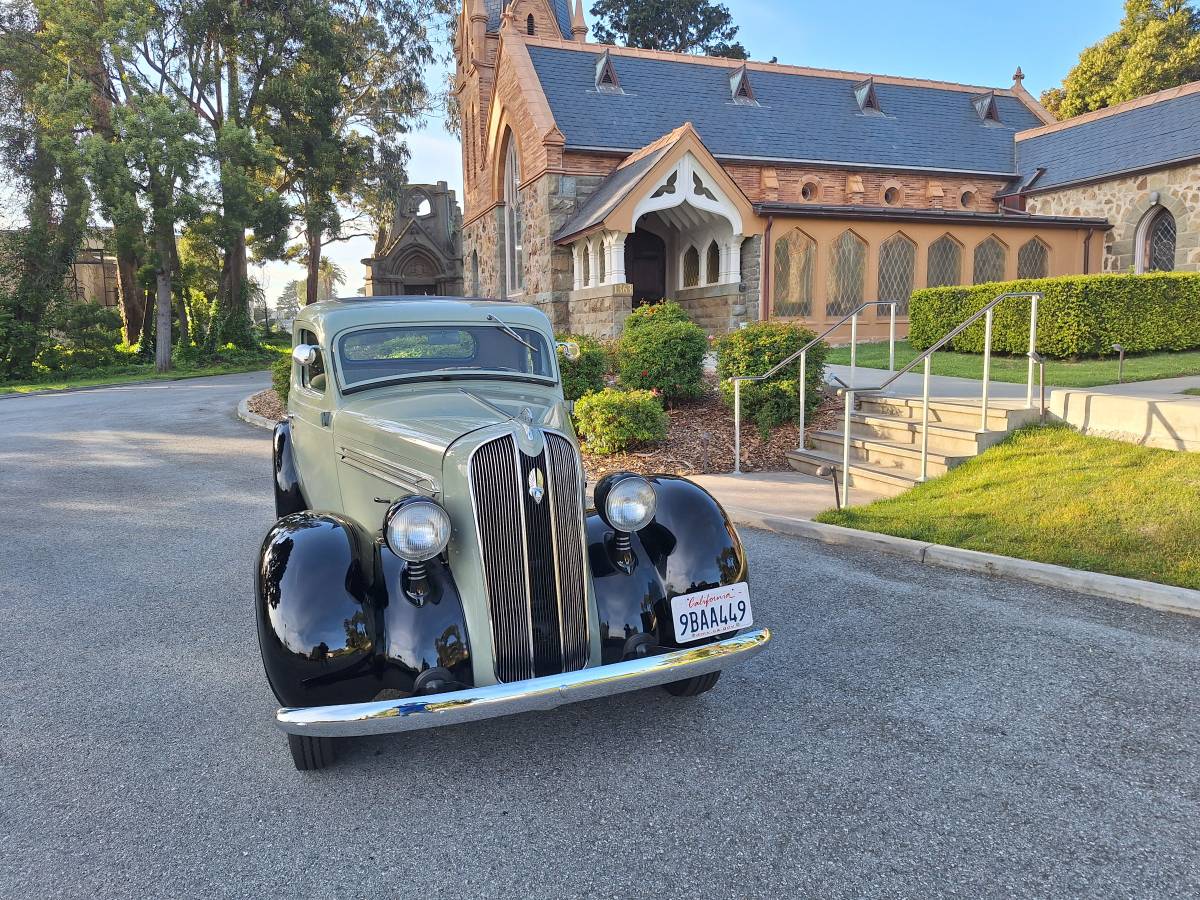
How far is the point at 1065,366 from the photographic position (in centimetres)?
1222

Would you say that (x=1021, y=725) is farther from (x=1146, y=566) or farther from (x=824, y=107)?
(x=824, y=107)

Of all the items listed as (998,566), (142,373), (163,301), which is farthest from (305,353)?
(142,373)

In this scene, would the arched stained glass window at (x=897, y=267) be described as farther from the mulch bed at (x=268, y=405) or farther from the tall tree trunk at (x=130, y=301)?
the tall tree trunk at (x=130, y=301)

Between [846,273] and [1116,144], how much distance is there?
31.2 ft

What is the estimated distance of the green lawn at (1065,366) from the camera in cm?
1032

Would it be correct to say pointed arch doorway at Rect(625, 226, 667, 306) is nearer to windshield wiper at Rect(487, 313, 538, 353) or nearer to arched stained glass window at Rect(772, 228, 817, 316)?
arched stained glass window at Rect(772, 228, 817, 316)

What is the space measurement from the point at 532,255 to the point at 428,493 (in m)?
19.7

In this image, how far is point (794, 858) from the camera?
266 cm

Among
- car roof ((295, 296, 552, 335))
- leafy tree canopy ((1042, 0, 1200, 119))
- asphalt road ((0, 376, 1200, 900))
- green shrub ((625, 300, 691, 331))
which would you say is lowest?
asphalt road ((0, 376, 1200, 900))

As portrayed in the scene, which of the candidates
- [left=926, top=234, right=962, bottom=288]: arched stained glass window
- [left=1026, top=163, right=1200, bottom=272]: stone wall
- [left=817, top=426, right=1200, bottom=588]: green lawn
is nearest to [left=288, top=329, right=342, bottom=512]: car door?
[left=817, top=426, right=1200, bottom=588]: green lawn

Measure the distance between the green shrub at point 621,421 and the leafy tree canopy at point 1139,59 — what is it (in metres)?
31.8

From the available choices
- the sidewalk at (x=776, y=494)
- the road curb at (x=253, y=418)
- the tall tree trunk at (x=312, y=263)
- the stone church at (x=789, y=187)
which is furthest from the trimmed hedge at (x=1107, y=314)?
the tall tree trunk at (x=312, y=263)

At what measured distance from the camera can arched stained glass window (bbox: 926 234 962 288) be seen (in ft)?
67.4

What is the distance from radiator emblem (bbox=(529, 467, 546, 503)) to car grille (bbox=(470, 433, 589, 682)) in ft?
0.03
